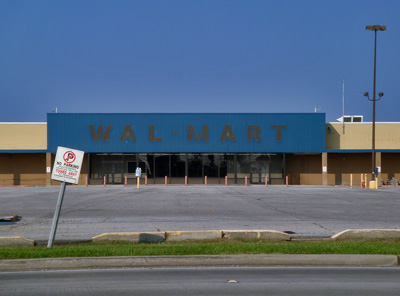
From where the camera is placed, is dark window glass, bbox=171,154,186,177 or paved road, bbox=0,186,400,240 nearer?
paved road, bbox=0,186,400,240

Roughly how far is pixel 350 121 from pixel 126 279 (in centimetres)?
4501

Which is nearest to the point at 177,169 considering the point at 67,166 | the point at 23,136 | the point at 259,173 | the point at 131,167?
the point at 131,167

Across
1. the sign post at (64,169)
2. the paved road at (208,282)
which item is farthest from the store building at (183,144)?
the paved road at (208,282)

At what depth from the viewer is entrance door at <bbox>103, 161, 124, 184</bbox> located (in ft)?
153

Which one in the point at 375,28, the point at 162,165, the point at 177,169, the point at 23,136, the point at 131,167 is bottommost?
the point at 177,169

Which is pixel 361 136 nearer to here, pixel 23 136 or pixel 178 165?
pixel 178 165

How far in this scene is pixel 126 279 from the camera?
26.9ft

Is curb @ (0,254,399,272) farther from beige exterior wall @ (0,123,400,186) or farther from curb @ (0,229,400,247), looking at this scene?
beige exterior wall @ (0,123,400,186)

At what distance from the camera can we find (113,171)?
46.6m

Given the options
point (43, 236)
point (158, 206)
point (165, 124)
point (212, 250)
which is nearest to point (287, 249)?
point (212, 250)

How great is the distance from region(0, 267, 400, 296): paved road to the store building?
121ft

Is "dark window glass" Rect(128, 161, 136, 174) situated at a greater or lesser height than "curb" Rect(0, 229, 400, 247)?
greater

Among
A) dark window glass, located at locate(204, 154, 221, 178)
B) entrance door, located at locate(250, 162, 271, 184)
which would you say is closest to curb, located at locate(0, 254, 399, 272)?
dark window glass, located at locate(204, 154, 221, 178)

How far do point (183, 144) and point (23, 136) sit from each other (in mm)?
15039
